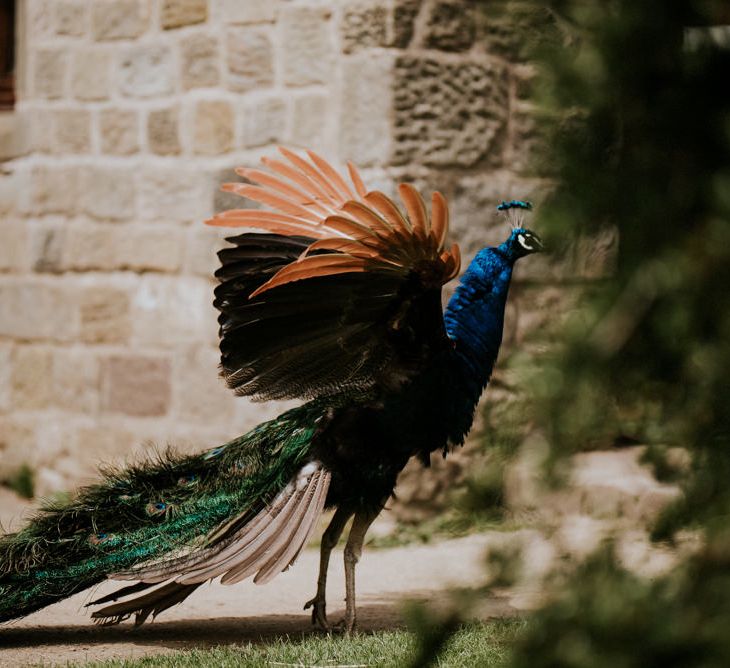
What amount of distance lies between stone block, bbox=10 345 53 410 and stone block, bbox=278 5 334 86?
2328mm

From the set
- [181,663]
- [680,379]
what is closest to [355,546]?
[181,663]

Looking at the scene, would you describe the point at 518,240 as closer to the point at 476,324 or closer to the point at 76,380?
the point at 476,324

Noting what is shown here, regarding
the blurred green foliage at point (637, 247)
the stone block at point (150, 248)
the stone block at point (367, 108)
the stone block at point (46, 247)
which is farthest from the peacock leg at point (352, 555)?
the stone block at point (46, 247)

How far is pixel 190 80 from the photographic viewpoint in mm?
6688

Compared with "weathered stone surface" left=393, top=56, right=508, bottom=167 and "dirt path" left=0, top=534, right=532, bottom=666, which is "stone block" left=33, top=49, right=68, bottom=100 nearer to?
"weathered stone surface" left=393, top=56, right=508, bottom=167

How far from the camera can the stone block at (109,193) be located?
694 cm

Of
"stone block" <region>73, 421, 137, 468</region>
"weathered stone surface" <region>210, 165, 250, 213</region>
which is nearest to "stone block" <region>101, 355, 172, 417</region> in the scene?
"stone block" <region>73, 421, 137, 468</region>

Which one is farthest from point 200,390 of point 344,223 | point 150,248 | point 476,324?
point 344,223

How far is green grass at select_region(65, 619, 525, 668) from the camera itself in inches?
157

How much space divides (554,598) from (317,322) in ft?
9.03

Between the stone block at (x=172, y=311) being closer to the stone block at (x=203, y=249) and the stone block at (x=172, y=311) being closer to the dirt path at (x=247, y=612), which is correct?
the stone block at (x=203, y=249)

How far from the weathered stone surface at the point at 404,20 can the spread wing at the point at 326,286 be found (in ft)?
5.99

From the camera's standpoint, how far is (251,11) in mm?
6438

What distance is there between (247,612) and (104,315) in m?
2.55
